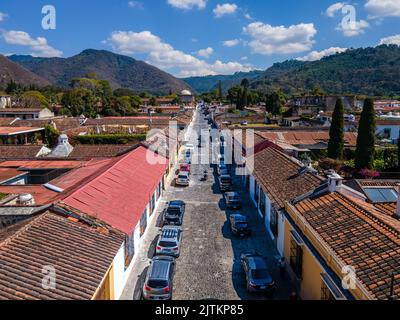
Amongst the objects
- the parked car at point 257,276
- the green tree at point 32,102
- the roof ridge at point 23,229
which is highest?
the green tree at point 32,102

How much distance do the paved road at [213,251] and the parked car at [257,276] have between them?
41 centimetres

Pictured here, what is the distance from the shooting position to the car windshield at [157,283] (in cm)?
1291

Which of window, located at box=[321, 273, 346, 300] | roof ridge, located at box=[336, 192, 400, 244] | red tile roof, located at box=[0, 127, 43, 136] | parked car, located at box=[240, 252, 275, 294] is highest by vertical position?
red tile roof, located at box=[0, 127, 43, 136]

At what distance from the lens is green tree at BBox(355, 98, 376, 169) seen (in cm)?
2927

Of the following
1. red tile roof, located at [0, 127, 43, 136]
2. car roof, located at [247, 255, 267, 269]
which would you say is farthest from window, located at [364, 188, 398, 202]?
red tile roof, located at [0, 127, 43, 136]

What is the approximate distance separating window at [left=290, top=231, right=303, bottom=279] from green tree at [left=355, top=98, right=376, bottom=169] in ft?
60.3

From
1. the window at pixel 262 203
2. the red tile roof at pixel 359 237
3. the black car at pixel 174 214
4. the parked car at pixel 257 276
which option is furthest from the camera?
the window at pixel 262 203

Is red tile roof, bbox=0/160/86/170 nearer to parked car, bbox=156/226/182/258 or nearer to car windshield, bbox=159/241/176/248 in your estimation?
parked car, bbox=156/226/182/258

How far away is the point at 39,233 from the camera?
10875mm

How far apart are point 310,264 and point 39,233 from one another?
30.7ft

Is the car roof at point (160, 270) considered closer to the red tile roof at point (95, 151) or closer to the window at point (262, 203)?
the window at point (262, 203)

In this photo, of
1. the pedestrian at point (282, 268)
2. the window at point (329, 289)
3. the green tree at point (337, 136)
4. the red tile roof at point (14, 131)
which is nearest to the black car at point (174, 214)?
the pedestrian at point (282, 268)

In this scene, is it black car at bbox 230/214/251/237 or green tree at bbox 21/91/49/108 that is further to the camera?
green tree at bbox 21/91/49/108

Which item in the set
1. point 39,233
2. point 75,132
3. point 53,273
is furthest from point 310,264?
point 75,132
